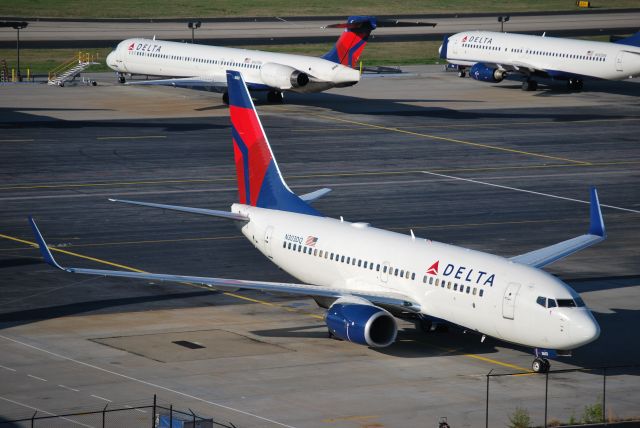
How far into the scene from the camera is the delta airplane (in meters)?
110

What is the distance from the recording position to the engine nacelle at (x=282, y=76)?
110 metres

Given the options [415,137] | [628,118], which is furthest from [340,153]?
[628,118]

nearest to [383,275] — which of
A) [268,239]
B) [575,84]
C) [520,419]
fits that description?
[268,239]

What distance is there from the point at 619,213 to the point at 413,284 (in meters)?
30.5

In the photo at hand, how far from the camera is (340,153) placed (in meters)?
91.7

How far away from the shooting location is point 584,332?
139 feet

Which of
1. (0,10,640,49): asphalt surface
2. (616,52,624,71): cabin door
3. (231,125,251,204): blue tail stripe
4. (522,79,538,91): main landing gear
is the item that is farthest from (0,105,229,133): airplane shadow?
(0,10,640,49): asphalt surface

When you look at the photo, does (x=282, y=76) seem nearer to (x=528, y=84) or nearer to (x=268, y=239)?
(x=528, y=84)

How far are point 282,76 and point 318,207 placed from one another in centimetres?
3798

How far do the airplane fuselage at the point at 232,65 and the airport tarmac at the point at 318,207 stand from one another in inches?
98.8

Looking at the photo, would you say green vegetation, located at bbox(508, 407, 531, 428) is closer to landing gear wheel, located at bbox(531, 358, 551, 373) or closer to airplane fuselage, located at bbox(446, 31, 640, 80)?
landing gear wheel, located at bbox(531, 358, 551, 373)

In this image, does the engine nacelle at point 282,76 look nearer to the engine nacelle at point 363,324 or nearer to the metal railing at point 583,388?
the engine nacelle at point 363,324

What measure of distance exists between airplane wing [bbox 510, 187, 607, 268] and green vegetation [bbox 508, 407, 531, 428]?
10.9 metres

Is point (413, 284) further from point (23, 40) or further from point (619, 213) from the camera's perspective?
point (23, 40)
